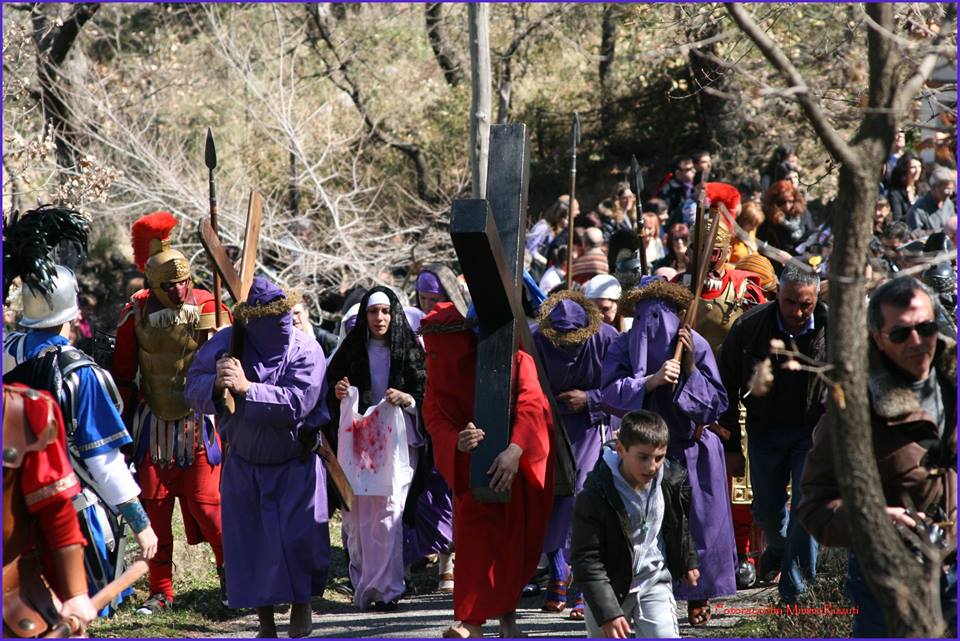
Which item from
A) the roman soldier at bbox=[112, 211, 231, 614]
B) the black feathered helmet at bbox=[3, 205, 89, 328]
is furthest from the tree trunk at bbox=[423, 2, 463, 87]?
the black feathered helmet at bbox=[3, 205, 89, 328]

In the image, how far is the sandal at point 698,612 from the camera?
24.4 ft

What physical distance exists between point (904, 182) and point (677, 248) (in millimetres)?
3177

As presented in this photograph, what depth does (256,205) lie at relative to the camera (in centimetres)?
757

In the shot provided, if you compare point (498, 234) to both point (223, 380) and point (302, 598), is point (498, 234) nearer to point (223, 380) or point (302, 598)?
point (223, 380)

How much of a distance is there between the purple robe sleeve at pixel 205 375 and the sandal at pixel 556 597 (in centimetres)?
231

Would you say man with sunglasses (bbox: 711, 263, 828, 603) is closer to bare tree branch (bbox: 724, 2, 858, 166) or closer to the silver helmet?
bare tree branch (bbox: 724, 2, 858, 166)

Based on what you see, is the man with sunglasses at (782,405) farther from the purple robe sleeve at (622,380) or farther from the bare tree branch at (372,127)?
the bare tree branch at (372,127)

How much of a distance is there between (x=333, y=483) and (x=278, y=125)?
7.97m

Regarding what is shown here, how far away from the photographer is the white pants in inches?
226

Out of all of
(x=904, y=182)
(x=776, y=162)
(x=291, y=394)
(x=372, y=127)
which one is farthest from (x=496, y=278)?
(x=372, y=127)

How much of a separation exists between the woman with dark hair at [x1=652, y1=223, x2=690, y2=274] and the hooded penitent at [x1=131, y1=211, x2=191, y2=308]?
158 inches

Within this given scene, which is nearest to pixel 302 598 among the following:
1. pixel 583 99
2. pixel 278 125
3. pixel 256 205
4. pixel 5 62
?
pixel 256 205

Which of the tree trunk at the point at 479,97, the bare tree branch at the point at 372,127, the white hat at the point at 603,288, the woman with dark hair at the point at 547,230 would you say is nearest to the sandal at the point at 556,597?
the white hat at the point at 603,288

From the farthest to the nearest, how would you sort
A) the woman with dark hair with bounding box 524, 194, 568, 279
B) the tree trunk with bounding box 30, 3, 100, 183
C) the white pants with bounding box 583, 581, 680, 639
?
the tree trunk with bounding box 30, 3, 100, 183 < the woman with dark hair with bounding box 524, 194, 568, 279 < the white pants with bounding box 583, 581, 680, 639
